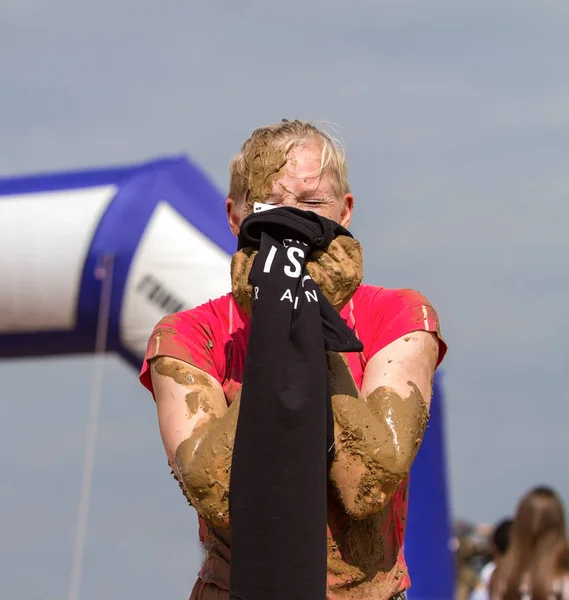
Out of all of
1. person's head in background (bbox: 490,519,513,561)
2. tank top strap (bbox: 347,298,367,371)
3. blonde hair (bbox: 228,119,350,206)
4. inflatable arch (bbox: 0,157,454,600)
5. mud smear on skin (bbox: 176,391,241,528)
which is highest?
inflatable arch (bbox: 0,157,454,600)

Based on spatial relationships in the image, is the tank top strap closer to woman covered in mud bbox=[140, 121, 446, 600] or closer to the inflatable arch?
woman covered in mud bbox=[140, 121, 446, 600]

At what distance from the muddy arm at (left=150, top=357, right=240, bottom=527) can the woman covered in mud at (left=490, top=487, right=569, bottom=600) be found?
11.2 feet

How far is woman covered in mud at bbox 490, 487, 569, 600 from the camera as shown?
4965 mm

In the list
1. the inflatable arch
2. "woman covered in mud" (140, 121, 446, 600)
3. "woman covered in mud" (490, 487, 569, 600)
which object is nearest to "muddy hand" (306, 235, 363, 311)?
"woman covered in mud" (140, 121, 446, 600)

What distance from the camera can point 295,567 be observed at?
1.69 m

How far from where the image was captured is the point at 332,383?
5.94ft

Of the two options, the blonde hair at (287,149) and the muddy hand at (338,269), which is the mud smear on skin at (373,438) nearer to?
the muddy hand at (338,269)

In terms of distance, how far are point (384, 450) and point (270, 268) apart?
1.04 feet

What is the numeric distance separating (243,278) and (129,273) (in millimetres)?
4645

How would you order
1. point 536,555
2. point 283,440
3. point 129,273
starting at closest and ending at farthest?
1. point 283,440
2. point 536,555
3. point 129,273

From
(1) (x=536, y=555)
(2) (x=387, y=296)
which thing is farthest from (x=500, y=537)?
(2) (x=387, y=296)

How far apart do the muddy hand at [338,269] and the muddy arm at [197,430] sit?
0.22 m

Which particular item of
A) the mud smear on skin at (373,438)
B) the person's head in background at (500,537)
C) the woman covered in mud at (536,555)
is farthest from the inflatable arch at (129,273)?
the mud smear on skin at (373,438)

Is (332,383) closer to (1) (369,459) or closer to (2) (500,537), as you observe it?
(1) (369,459)
